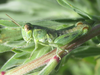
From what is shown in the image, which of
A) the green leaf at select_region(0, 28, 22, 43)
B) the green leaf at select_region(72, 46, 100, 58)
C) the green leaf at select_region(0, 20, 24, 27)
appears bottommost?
the green leaf at select_region(72, 46, 100, 58)

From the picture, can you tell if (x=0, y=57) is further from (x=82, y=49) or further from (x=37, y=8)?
(x=82, y=49)

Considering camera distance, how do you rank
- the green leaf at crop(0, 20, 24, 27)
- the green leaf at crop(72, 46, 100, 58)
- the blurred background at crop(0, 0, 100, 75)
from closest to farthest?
the green leaf at crop(0, 20, 24, 27), the green leaf at crop(72, 46, 100, 58), the blurred background at crop(0, 0, 100, 75)

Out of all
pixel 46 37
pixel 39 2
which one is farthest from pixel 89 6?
pixel 46 37

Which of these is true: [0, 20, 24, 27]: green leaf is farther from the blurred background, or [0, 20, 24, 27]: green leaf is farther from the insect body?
the blurred background

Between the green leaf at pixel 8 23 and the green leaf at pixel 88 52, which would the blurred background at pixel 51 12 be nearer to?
the green leaf at pixel 88 52

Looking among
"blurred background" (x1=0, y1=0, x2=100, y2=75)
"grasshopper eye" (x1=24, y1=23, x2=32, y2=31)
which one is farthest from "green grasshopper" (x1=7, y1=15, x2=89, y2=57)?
"blurred background" (x1=0, y1=0, x2=100, y2=75)

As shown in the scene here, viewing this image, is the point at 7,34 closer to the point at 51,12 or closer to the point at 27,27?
the point at 27,27

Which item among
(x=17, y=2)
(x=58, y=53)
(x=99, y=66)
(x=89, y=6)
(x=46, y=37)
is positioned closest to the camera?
(x=58, y=53)

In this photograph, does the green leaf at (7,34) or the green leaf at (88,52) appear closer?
the green leaf at (7,34)

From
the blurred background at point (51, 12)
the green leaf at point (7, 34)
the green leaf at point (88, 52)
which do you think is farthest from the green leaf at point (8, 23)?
the blurred background at point (51, 12)
